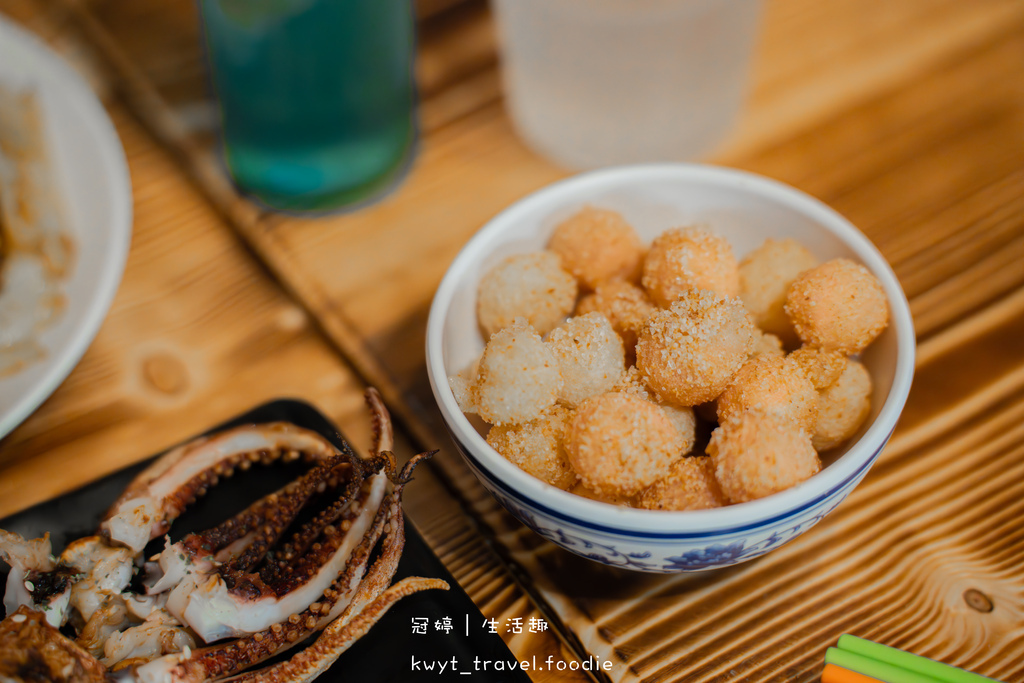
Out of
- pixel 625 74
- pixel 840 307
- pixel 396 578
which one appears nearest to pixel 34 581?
pixel 396 578

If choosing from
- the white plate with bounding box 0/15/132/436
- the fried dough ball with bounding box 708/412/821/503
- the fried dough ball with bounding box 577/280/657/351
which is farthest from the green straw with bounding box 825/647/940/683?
the white plate with bounding box 0/15/132/436

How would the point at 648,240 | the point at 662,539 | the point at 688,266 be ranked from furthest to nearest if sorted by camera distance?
the point at 648,240, the point at 688,266, the point at 662,539

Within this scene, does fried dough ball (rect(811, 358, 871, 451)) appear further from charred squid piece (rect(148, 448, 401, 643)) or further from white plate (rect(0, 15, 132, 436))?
white plate (rect(0, 15, 132, 436))

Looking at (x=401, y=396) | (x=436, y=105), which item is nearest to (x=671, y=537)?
(x=401, y=396)

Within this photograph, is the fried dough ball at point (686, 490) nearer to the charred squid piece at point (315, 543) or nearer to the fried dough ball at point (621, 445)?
the fried dough ball at point (621, 445)

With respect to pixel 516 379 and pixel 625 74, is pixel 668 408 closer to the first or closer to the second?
pixel 516 379

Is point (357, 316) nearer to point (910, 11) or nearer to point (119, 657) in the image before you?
point (119, 657)
